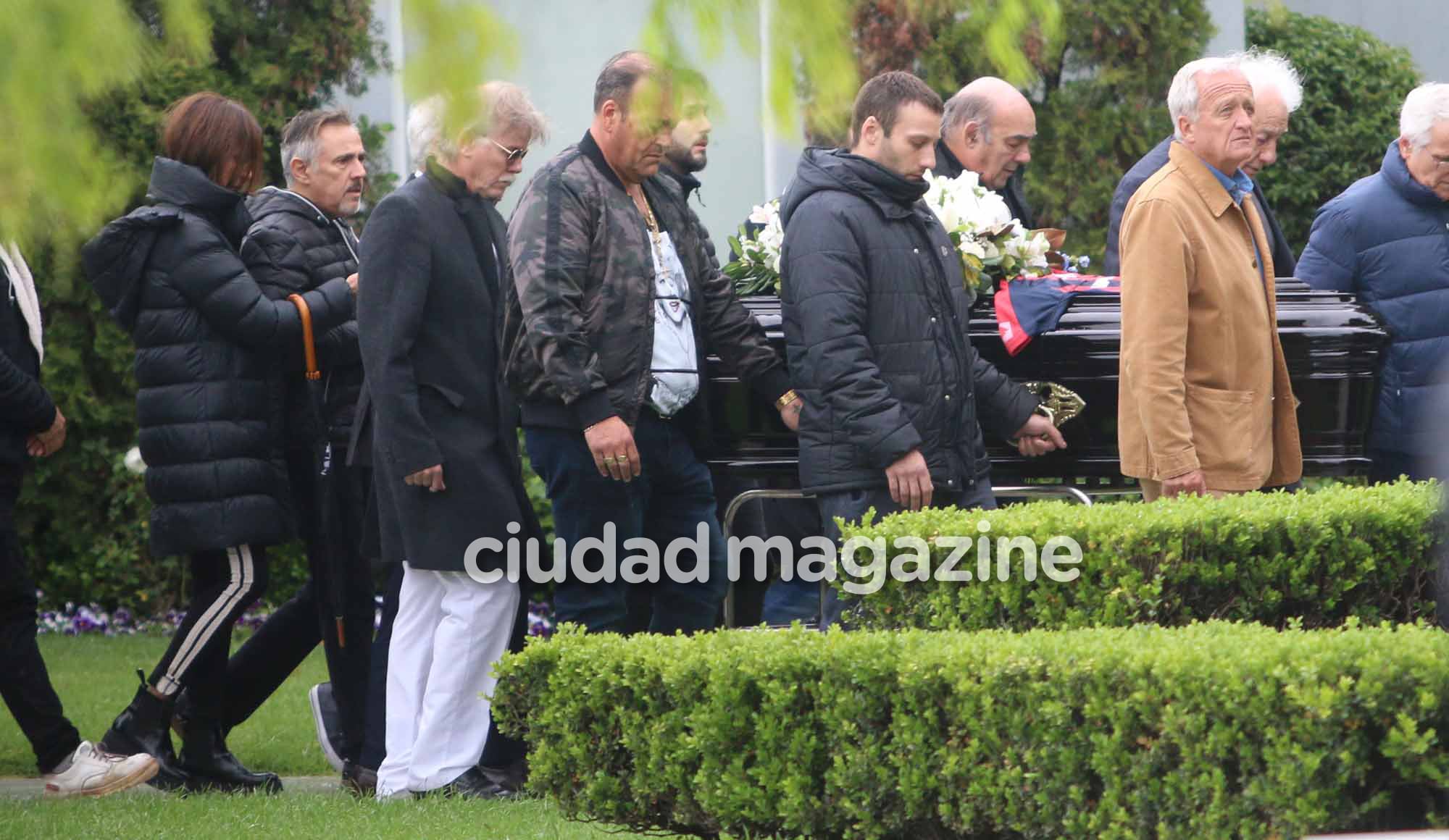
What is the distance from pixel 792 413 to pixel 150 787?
2.38 meters

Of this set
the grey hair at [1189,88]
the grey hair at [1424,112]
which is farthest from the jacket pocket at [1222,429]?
the grey hair at [1424,112]

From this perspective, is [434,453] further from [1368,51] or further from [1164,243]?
[1368,51]

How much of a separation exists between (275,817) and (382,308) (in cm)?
147

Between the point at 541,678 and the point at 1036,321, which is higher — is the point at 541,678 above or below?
below

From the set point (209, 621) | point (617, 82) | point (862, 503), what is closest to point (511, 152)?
point (617, 82)

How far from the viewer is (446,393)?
18.0ft

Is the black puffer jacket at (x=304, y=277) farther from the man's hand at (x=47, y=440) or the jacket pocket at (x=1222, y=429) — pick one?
the jacket pocket at (x=1222, y=429)

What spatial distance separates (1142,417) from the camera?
18.2 feet

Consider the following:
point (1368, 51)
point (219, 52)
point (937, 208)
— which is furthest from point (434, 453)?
point (1368, 51)

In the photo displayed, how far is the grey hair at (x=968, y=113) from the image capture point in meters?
6.84

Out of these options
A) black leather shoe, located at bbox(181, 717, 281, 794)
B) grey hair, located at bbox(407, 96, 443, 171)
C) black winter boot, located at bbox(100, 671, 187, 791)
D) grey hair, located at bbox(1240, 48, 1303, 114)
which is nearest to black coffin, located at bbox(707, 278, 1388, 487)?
grey hair, located at bbox(1240, 48, 1303, 114)

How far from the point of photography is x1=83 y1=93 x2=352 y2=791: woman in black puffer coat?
585 cm

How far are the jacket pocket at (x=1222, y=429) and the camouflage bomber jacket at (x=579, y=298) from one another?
4.96 feet

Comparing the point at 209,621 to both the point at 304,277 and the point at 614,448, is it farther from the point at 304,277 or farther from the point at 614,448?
the point at 614,448
